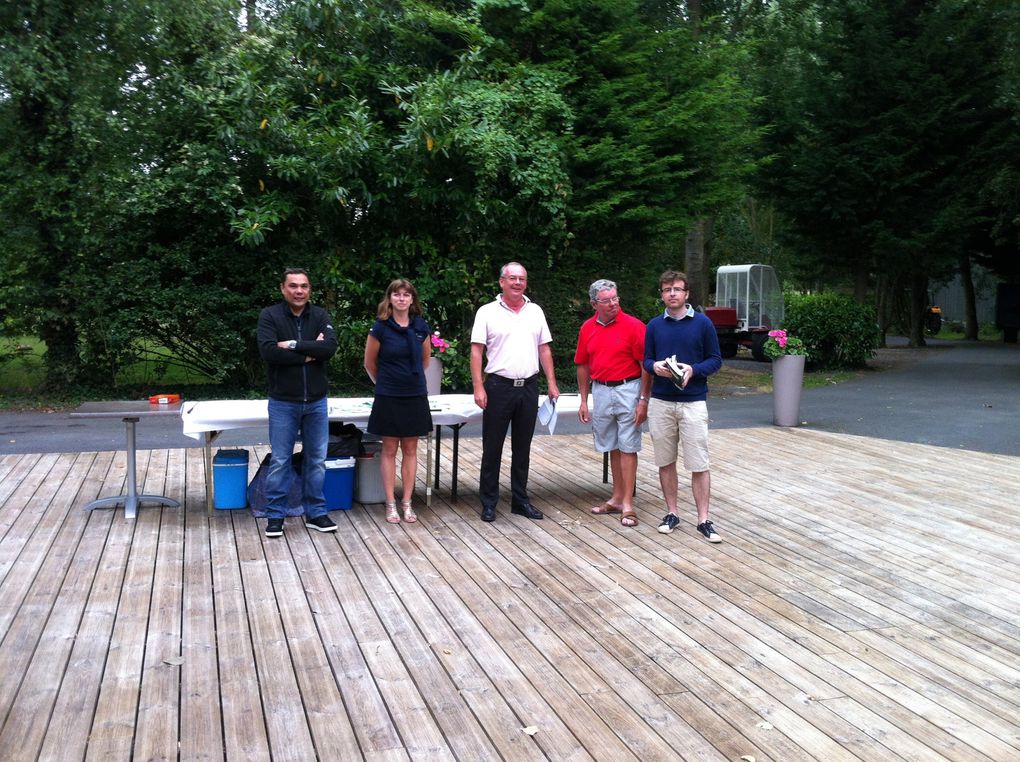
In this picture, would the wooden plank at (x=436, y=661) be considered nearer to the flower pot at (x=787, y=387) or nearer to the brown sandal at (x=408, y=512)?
the brown sandal at (x=408, y=512)

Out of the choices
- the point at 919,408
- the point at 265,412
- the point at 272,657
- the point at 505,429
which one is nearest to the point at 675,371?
the point at 505,429

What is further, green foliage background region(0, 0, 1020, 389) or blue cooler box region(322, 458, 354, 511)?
green foliage background region(0, 0, 1020, 389)

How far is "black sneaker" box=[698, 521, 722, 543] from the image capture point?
257 inches

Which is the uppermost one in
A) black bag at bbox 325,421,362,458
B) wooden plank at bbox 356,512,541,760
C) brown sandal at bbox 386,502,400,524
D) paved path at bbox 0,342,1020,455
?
black bag at bbox 325,421,362,458

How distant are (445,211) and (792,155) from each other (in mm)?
10968

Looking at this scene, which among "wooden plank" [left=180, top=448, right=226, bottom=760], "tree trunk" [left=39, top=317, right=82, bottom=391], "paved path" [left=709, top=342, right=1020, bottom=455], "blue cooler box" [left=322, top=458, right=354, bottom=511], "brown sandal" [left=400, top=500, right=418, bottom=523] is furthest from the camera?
"tree trunk" [left=39, top=317, right=82, bottom=391]

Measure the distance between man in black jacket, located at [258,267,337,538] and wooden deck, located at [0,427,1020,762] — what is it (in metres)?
0.37

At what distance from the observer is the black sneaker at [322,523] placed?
661 cm

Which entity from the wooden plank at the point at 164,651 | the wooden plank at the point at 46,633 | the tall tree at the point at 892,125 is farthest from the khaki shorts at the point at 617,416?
the tall tree at the point at 892,125

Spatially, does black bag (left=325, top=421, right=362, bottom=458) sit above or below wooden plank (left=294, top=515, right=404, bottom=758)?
above

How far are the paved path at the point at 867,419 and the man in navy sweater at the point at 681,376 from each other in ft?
16.2

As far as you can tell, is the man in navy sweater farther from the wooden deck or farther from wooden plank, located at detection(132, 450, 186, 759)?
wooden plank, located at detection(132, 450, 186, 759)

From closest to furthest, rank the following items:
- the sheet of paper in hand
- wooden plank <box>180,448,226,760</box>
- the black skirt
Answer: wooden plank <box>180,448,226,760</box> < the sheet of paper in hand < the black skirt

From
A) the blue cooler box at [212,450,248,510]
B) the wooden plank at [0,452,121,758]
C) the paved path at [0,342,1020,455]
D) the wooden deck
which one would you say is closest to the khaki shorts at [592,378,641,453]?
the wooden deck
